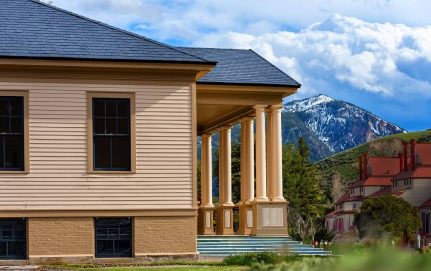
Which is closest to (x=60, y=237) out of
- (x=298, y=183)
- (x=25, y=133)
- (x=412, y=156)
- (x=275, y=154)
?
(x=25, y=133)

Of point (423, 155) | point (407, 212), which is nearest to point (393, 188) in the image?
point (423, 155)

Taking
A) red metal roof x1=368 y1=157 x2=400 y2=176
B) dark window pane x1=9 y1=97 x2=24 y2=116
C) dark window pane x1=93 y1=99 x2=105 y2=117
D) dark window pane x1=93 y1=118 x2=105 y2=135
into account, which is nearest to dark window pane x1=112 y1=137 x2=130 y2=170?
dark window pane x1=93 y1=118 x2=105 y2=135

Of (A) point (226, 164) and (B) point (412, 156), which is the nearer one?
(A) point (226, 164)

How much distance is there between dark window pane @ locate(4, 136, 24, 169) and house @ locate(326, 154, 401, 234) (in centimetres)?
9943

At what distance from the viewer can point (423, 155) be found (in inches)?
4400

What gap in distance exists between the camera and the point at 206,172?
35.2 m

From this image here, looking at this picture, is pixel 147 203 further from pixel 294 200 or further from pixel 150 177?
pixel 294 200

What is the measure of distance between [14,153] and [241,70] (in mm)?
7819

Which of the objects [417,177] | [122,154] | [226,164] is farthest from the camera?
[417,177]

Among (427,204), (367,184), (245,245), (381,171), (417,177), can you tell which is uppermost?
(381,171)

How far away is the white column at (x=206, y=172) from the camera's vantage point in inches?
1366

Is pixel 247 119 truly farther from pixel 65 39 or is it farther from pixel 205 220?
pixel 65 39

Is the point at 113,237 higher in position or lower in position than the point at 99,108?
lower

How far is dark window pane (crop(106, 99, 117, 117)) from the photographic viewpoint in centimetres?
2328
